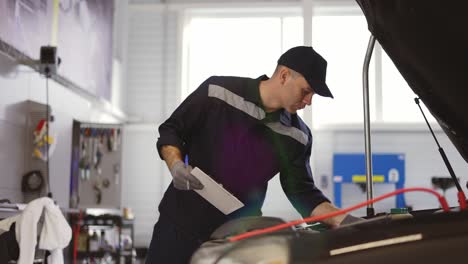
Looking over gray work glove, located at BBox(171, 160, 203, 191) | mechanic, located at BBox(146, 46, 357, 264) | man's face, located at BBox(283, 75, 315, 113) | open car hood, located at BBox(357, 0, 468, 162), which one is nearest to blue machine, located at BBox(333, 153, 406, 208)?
mechanic, located at BBox(146, 46, 357, 264)

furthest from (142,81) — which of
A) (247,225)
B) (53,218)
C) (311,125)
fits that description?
(247,225)

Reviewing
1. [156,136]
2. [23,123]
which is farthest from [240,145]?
[156,136]

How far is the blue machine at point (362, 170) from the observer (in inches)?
316

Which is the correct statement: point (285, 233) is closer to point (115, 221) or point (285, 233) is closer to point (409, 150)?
point (115, 221)

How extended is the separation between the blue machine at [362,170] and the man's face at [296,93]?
5.60 metres

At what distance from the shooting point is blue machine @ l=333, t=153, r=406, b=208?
8.02 metres

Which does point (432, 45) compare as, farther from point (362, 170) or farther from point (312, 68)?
point (362, 170)

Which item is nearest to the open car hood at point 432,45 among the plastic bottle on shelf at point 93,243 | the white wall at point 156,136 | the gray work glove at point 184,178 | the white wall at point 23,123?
the gray work glove at point 184,178

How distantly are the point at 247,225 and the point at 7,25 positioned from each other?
157 inches

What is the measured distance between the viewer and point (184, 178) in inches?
85.6

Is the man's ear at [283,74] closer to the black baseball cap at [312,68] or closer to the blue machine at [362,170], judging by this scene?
the black baseball cap at [312,68]

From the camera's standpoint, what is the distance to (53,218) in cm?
391

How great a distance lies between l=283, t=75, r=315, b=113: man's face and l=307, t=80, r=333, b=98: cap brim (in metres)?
0.06

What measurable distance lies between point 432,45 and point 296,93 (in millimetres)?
1338
